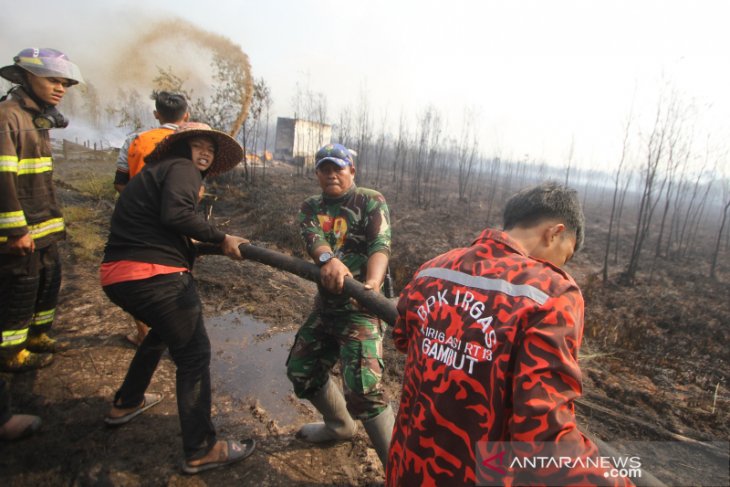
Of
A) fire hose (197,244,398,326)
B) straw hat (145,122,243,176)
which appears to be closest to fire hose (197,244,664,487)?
fire hose (197,244,398,326)

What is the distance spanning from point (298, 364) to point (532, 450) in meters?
1.69

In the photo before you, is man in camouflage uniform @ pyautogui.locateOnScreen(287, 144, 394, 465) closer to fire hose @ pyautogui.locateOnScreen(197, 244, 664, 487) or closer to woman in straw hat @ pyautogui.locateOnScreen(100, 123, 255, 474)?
fire hose @ pyautogui.locateOnScreen(197, 244, 664, 487)

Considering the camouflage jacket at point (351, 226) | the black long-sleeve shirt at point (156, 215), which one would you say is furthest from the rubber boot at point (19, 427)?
the camouflage jacket at point (351, 226)

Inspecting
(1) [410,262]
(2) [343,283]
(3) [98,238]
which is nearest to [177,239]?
(2) [343,283]

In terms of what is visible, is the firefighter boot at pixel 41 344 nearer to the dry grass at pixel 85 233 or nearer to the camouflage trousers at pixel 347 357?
the camouflage trousers at pixel 347 357

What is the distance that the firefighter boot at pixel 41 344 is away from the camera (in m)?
2.94

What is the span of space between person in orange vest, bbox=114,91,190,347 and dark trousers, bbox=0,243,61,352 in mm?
711

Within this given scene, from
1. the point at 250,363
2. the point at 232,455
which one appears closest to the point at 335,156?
the point at 232,455

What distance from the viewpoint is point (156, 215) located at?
1975mm

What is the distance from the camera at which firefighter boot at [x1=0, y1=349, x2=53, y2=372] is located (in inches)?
105

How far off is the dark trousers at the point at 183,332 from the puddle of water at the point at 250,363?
0.74 meters

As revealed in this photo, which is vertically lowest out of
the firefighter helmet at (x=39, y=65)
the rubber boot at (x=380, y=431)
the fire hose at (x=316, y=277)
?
the rubber boot at (x=380, y=431)

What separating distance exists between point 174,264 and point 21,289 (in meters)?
1.54

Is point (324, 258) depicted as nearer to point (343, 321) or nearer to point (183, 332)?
point (343, 321)
